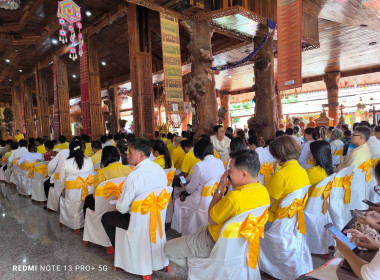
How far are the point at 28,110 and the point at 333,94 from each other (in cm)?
1603

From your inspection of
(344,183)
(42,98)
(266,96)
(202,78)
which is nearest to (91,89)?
(202,78)

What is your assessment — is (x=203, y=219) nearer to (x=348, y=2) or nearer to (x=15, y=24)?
(x=348, y=2)

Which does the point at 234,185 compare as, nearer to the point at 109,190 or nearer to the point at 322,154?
the point at 322,154

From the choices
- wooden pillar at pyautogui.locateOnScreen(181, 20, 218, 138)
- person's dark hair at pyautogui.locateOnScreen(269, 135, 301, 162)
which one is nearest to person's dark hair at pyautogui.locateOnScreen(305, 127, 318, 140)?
wooden pillar at pyautogui.locateOnScreen(181, 20, 218, 138)

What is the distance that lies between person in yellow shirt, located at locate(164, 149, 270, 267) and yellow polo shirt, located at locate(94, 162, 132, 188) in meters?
1.23

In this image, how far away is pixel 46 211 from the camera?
4.35 meters

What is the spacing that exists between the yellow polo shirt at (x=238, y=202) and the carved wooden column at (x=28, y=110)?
15.9 metres

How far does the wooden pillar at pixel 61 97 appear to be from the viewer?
10.8m

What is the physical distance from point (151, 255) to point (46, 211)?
2908mm

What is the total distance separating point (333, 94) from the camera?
1279 cm

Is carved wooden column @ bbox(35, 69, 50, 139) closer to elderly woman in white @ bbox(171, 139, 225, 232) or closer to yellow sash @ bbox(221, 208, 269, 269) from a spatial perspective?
elderly woman in white @ bbox(171, 139, 225, 232)

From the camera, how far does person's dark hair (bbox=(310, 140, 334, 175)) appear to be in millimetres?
2396

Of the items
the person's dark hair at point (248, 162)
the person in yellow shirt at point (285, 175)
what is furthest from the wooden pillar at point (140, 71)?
the person's dark hair at point (248, 162)

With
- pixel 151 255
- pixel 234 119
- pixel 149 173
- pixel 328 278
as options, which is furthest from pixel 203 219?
pixel 234 119
